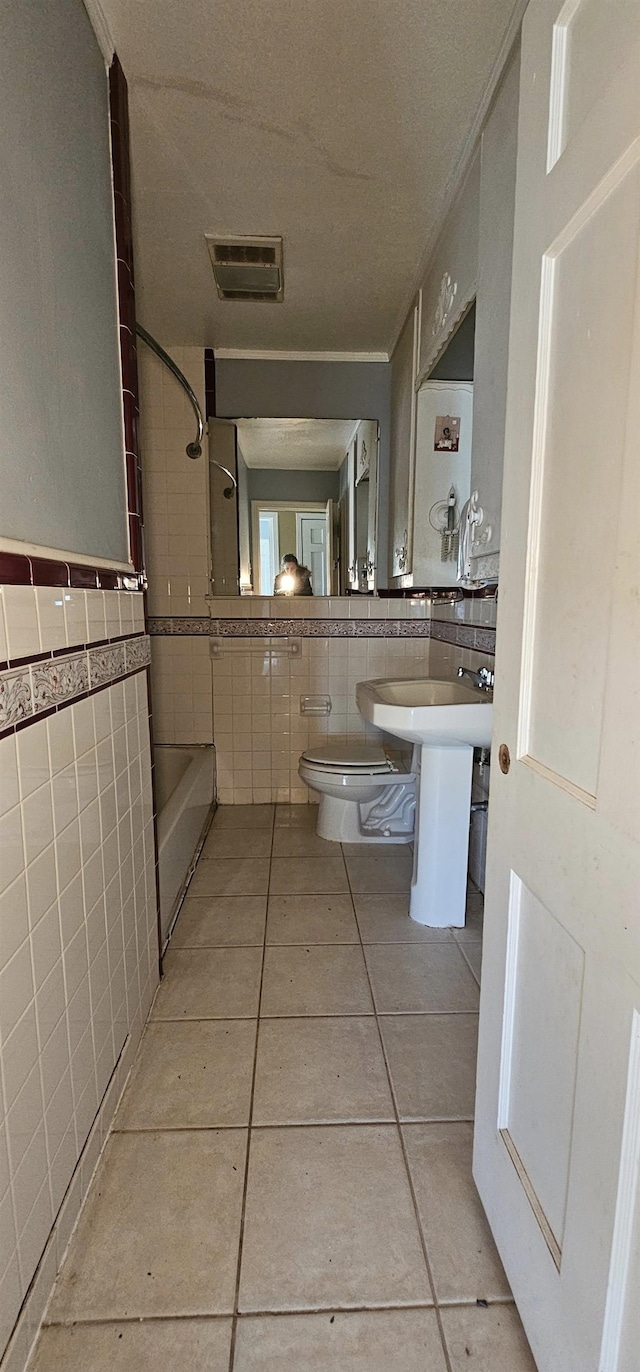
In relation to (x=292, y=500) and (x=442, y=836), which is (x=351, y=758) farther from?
(x=292, y=500)

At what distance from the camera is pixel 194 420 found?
9.12 ft

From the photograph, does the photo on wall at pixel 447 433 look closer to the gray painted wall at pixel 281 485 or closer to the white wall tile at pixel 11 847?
the gray painted wall at pixel 281 485

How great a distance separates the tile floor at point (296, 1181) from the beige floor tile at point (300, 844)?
0.58m

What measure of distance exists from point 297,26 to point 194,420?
1.68m

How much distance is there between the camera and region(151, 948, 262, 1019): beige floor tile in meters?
1.54

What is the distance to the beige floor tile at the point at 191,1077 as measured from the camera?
1.23m

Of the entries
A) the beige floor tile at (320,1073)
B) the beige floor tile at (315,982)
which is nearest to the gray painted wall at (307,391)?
the beige floor tile at (315,982)

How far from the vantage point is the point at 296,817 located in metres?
2.86

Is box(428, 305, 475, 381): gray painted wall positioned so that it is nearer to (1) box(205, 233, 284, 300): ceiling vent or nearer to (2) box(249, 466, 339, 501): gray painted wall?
(1) box(205, 233, 284, 300): ceiling vent

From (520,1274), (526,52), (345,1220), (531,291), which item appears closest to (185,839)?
(345,1220)

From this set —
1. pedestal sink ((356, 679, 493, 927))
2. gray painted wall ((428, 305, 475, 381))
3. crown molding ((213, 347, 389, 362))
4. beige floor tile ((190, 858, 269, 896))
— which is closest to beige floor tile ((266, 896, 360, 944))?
beige floor tile ((190, 858, 269, 896))

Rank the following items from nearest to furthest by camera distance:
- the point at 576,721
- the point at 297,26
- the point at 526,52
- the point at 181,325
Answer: the point at 576,721, the point at 526,52, the point at 297,26, the point at 181,325

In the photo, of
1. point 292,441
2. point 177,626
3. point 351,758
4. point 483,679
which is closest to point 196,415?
point 292,441

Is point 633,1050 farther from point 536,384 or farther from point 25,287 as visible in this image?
point 25,287
